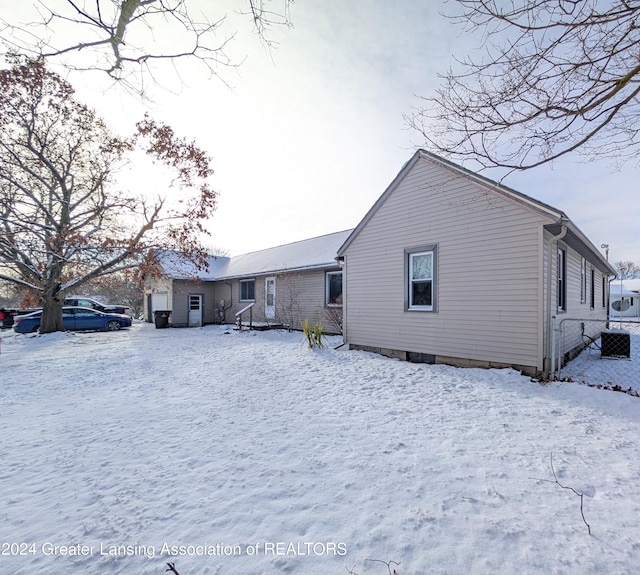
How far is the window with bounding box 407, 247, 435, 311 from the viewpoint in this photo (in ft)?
25.6

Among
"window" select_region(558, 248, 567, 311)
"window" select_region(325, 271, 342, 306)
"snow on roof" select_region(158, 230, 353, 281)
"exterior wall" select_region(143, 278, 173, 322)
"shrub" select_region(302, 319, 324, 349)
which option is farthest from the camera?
"exterior wall" select_region(143, 278, 173, 322)

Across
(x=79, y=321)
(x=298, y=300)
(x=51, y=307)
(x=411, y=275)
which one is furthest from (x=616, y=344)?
(x=79, y=321)

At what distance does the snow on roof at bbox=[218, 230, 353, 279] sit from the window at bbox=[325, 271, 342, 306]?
0.66 metres

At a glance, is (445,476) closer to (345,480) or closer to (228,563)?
(345,480)

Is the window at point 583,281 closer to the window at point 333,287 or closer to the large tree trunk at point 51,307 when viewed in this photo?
the window at point 333,287

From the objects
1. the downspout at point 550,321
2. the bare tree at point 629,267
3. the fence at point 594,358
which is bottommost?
the fence at point 594,358

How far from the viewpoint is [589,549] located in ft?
6.59

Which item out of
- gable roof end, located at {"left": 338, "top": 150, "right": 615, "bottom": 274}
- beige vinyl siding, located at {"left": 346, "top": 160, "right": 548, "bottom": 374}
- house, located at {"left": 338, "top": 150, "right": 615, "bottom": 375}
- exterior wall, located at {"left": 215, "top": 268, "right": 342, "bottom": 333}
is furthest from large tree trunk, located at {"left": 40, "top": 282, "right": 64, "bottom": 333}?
gable roof end, located at {"left": 338, "top": 150, "right": 615, "bottom": 274}

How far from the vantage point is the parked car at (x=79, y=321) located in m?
15.6

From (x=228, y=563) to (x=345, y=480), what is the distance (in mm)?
1150

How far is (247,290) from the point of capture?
18.7 m

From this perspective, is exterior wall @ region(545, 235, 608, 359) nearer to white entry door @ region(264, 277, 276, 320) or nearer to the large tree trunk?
white entry door @ region(264, 277, 276, 320)

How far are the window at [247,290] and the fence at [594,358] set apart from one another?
1406cm

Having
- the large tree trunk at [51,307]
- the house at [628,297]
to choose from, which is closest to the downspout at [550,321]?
the large tree trunk at [51,307]
